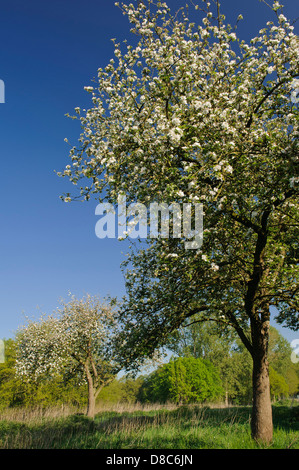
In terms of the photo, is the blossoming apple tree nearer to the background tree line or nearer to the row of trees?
the row of trees

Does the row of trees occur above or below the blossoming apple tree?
below

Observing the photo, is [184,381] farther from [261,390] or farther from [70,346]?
[261,390]

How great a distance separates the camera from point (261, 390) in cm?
1190

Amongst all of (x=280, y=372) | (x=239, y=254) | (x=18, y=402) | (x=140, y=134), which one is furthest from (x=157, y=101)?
(x=280, y=372)

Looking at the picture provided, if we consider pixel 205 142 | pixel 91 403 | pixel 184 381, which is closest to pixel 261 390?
pixel 205 142

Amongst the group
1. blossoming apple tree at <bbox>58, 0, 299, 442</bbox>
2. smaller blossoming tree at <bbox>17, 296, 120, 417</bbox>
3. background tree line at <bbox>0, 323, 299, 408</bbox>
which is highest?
blossoming apple tree at <bbox>58, 0, 299, 442</bbox>

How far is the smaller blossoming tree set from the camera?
29109 millimetres

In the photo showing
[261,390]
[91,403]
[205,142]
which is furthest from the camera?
[91,403]

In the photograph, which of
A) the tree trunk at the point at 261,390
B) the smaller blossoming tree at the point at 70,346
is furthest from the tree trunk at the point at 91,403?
the tree trunk at the point at 261,390

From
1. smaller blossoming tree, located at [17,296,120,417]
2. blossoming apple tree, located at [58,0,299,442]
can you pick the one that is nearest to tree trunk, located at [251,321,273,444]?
blossoming apple tree, located at [58,0,299,442]

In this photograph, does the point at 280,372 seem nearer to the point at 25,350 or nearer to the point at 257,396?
the point at 25,350

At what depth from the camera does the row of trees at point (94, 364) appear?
94.6 feet

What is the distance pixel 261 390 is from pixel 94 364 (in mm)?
23485
